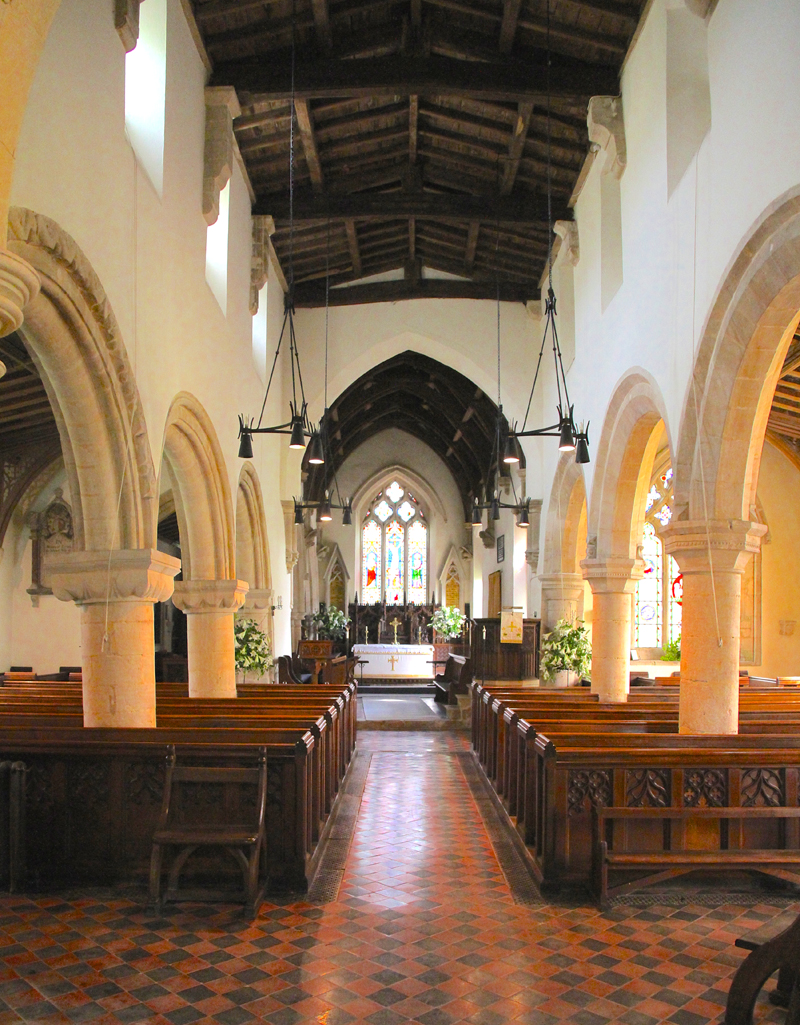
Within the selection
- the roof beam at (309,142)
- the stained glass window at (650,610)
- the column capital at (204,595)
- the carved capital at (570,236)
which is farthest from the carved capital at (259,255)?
the stained glass window at (650,610)

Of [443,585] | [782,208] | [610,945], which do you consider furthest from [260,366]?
[443,585]

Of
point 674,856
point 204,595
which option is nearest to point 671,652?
point 204,595

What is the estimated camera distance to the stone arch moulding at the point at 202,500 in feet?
26.9

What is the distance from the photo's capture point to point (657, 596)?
51.6 feet

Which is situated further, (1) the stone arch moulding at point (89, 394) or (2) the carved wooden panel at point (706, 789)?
(2) the carved wooden panel at point (706, 789)

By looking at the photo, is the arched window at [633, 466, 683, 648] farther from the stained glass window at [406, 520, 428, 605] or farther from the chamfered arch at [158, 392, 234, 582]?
the chamfered arch at [158, 392, 234, 582]

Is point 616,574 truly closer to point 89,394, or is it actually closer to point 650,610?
point 89,394

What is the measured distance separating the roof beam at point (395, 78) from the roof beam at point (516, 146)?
0.68 m

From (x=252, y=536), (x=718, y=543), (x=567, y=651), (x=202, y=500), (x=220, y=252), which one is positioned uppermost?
(x=220, y=252)

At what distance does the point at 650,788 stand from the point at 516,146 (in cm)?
734

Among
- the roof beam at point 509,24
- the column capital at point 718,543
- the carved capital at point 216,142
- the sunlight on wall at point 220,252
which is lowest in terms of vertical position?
the column capital at point 718,543

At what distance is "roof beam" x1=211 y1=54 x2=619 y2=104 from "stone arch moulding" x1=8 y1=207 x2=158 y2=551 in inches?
160

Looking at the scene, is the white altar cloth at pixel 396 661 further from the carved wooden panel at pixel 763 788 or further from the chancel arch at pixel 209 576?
the carved wooden panel at pixel 763 788

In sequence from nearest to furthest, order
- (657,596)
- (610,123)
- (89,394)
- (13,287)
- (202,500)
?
(13,287) → (89,394) → (610,123) → (202,500) → (657,596)
